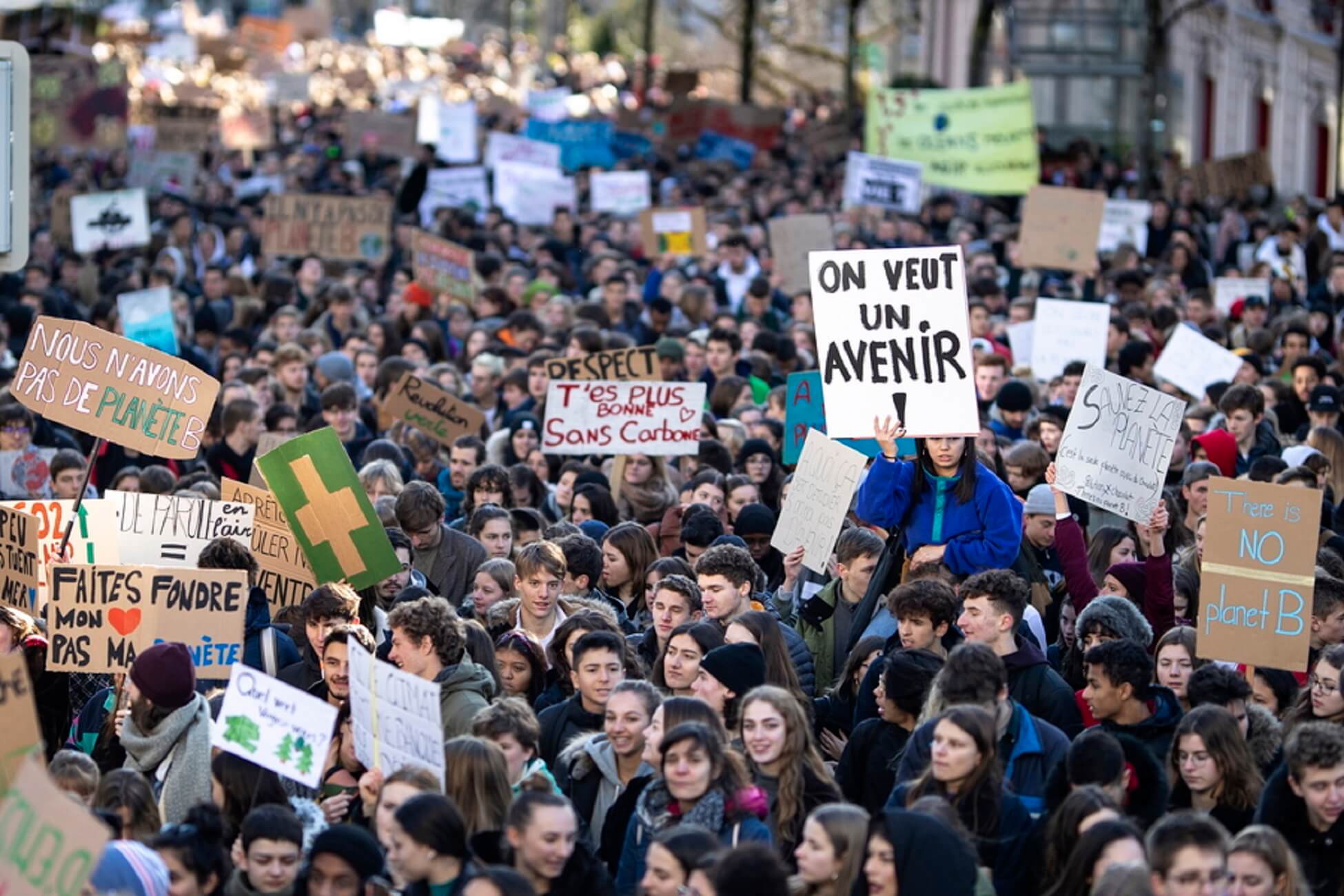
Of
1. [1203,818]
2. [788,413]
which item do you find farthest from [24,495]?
[1203,818]

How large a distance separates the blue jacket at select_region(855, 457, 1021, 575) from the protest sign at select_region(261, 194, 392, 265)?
13990mm

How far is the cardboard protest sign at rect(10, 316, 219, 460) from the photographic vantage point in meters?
10.8

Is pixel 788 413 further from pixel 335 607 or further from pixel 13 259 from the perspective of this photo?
pixel 13 259

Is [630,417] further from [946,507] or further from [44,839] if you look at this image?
[44,839]

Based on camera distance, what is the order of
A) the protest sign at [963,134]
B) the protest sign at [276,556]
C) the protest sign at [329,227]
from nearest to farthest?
1. the protest sign at [276,556]
2. the protest sign at [329,227]
3. the protest sign at [963,134]

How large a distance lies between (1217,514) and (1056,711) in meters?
1.34

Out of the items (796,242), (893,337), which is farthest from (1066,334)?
(893,337)

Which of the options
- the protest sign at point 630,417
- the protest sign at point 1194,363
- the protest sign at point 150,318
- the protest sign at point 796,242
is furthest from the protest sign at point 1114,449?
the protest sign at point 796,242

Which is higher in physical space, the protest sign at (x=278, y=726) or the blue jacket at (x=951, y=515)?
the blue jacket at (x=951, y=515)

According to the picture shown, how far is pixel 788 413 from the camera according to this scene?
13086mm

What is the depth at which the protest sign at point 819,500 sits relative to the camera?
33.4 ft

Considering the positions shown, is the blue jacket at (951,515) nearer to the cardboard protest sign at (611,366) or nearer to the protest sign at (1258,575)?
the protest sign at (1258,575)

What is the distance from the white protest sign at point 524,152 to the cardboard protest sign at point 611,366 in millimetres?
14683

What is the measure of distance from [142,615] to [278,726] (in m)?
1.56
